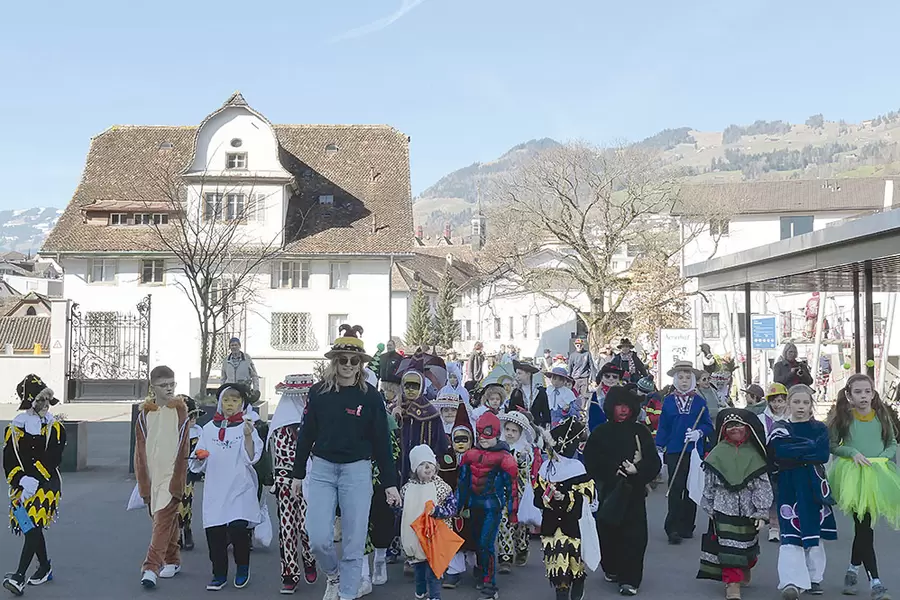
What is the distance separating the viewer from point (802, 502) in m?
7.53

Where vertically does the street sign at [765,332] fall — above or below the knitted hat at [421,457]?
above

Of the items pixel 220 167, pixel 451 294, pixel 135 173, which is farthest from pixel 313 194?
pixel 451 294

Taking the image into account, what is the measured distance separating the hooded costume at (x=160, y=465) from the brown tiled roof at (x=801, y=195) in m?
49.9

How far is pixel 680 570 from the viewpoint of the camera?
28.7 ft

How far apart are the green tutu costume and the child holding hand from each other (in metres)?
3.08

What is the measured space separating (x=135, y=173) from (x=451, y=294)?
86.3ft

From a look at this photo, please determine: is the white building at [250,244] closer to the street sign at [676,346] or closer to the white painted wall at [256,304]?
the white painted wall at [256,304]

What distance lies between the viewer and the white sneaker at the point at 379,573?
809cm

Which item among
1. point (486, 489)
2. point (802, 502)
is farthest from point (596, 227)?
point (486, 489)

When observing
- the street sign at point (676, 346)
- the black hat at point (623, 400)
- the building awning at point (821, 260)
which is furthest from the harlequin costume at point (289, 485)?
the street sign at point (676, 346)

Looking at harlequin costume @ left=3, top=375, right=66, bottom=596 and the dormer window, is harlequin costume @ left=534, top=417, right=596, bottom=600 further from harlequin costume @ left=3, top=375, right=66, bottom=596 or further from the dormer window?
the dormer window

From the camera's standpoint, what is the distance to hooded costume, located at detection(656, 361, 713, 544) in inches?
397

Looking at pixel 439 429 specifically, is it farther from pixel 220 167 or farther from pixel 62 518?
pixel 220 167

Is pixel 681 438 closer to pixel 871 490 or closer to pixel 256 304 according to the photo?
pixel 871 490
